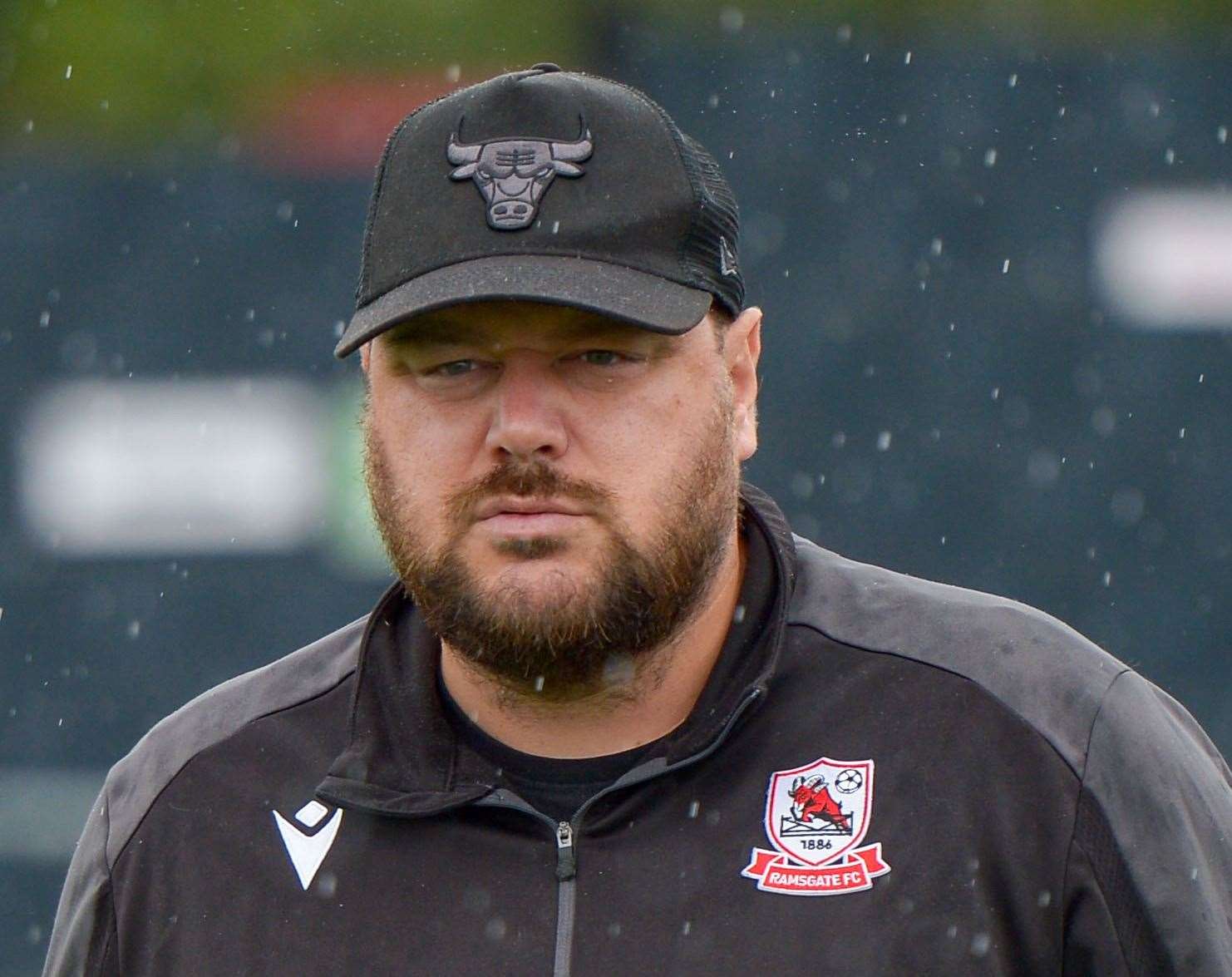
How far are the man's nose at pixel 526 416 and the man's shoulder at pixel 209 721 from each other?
497 mm

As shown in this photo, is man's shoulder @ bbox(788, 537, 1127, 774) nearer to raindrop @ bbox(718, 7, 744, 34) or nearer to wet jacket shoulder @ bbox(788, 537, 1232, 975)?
wet jacket shoulder @ bbox(788, 537, 1232, 975)

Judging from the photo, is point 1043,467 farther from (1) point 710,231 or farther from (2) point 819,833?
(2) point 819,833

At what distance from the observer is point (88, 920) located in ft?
9.32

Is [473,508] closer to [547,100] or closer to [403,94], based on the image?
[547,100]

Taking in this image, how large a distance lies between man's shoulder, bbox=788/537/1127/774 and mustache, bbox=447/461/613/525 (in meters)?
0.36

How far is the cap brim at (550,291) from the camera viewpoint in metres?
2.64

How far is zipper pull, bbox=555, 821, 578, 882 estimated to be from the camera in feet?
8.61

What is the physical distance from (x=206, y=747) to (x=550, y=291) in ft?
2.74

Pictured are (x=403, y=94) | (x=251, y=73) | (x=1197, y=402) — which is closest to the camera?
(x=1197, y=402)

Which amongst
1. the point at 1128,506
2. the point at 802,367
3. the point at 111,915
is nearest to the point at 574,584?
the point at 111,915

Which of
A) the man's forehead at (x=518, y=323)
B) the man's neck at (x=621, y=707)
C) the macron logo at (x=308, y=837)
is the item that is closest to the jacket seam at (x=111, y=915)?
the macron logo at (x=308, y=837)

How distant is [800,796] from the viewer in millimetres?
2635

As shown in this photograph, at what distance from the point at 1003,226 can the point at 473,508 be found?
157 inches

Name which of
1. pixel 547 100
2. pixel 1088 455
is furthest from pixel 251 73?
pixel 547 100
